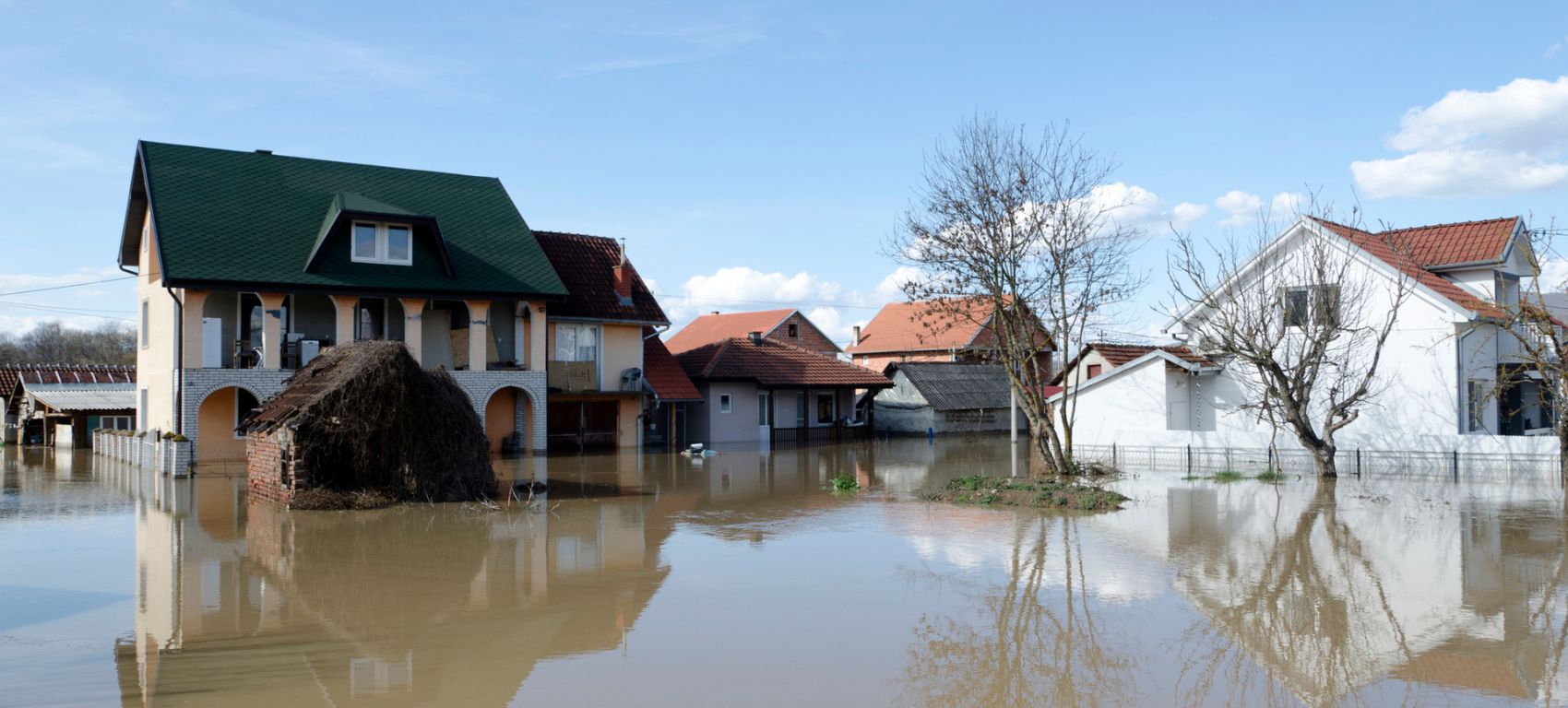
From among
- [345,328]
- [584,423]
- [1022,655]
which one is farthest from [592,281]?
[1022,655]

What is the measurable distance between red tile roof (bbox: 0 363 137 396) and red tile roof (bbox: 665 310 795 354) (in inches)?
1049

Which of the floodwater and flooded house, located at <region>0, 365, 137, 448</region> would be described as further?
flooded house, located at <region>0, 365, 137, 448</region>

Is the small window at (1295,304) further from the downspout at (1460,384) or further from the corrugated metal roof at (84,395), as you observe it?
the corrugated metal roof at (84,395)

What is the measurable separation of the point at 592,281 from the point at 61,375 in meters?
21.7

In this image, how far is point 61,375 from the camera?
4028 cm

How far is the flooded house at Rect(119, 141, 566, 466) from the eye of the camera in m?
26.2

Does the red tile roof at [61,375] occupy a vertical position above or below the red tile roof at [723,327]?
below

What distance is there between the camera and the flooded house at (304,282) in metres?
26.2

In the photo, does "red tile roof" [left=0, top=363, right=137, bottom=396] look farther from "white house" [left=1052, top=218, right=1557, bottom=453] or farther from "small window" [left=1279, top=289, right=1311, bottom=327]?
"small window" [left=1279, top=289, right=1311, bottom=327]

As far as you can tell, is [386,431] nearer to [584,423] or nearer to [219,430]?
[219,430]

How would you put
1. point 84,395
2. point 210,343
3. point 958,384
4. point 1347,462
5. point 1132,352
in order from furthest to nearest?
point 958,384
point 84,395
point 1132,352
point 210,343
point 1347,462

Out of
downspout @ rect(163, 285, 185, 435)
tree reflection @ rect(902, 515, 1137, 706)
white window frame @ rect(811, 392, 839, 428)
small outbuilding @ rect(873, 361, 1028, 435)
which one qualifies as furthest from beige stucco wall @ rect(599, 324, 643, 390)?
tree reflection @ rect(902, 515, 1137, 706)

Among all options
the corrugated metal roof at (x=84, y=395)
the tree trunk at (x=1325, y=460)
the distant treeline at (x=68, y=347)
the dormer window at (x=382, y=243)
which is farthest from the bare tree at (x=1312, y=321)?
the distant treeline at (x=68, y=347)

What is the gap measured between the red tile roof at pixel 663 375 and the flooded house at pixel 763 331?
22087 millimetres
